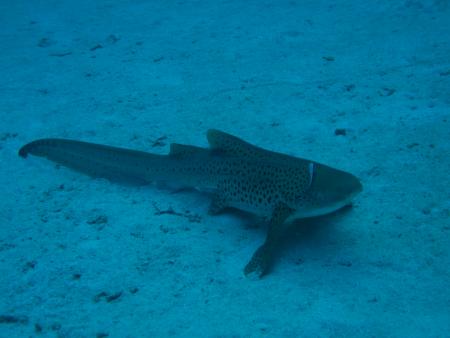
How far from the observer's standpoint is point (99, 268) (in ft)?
13.7

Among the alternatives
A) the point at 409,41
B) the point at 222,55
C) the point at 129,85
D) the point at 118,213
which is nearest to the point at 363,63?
the point at 409,41

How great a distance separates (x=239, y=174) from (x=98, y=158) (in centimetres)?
206

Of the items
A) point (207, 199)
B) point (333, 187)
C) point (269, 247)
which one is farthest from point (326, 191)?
point (207, 199)

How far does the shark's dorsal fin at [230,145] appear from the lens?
15.9 feet

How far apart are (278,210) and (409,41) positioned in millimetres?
6065

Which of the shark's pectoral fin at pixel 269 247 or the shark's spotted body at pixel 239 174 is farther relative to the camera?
the shark's spotted body at pixel 239 174

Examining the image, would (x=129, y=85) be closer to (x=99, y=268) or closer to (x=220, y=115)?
(x=220, y=115)

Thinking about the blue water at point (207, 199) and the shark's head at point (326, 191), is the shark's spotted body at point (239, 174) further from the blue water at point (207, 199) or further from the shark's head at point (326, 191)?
the blue water at point (207, 199)

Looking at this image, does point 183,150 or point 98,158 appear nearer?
point 183,150

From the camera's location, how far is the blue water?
3.62m

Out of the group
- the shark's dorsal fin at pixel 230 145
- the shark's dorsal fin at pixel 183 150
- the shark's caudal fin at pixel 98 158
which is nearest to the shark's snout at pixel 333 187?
the shark's dorsal fin at pixel 230 145

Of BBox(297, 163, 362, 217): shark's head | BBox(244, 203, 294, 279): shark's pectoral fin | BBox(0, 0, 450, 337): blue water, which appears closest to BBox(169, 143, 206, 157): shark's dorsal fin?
BBox(0, 0, 450, 337): blue water

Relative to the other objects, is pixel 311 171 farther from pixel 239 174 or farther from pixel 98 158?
pixel 98 158

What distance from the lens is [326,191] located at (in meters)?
4.14
